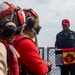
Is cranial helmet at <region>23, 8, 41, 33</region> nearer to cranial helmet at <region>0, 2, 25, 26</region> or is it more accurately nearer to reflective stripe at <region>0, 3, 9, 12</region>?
cranial helmet at <region>0, 2, 25, 26</region>

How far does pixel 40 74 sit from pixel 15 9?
0.63 m

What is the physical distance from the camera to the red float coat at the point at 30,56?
11.5ft

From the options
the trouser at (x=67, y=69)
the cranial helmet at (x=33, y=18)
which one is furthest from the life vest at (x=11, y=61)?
the trouser at (x=67, y=69)

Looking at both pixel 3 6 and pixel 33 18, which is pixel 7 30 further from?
pixel 33 18

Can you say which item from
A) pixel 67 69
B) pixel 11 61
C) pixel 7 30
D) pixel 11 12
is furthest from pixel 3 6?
pixel 67 69

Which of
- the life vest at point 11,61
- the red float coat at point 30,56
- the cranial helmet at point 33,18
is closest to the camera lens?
the life vest at point 11,61

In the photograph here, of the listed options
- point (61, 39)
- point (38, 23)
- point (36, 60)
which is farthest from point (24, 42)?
point (61, 39)

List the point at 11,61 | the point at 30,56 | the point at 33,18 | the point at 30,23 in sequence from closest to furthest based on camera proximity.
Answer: the point at 11,61 < the point at 30,56 < the point at 30,23 < the point at 33,18

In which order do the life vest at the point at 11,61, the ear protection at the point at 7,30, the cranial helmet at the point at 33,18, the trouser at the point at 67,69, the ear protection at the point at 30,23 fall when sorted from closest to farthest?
the life vest at the point at 11,61, the ear protection at the point at 7,30, the ear protection at the point at 30,23, the cranial helmet at the point at 33,18, the trouser at the point at 67,69

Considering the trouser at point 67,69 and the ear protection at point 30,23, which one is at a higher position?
the ear protection at point 30,23

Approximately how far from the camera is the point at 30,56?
3480 mm

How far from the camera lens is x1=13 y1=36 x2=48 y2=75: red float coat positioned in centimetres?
349

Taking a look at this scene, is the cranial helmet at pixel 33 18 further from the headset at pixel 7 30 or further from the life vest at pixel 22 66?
the headset at pixel 7 30

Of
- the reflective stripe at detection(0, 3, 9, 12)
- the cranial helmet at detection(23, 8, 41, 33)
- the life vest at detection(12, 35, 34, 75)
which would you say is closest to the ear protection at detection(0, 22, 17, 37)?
the reflective stripe at detection(0, 3, 9, 12)
